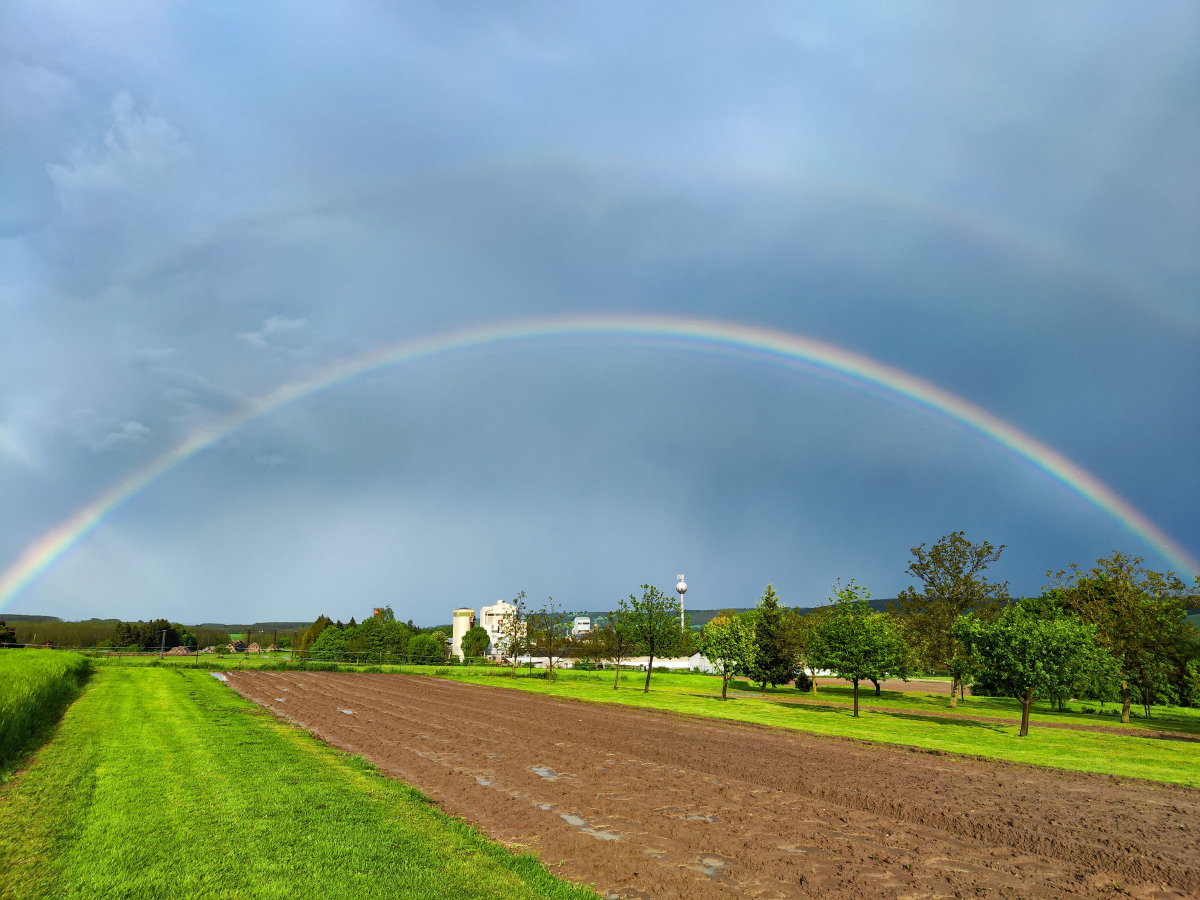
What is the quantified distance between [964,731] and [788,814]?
21.8 metres

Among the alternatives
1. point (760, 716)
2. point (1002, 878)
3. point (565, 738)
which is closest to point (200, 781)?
point (565, 738)

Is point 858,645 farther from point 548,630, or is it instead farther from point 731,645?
point 548,630

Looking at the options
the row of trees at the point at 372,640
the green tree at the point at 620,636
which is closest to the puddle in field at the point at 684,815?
the green tree at the point at 620,636

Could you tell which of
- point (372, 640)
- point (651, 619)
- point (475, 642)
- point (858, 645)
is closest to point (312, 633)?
point (372, 640)

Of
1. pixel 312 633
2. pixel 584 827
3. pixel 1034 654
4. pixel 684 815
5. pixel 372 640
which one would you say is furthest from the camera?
pixel 312 633

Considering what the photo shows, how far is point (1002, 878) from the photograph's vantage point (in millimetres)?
9273

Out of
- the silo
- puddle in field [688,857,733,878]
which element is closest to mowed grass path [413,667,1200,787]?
puddle in field [688,857,733,878]

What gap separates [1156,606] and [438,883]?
47222mm

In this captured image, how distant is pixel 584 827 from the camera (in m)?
11.1

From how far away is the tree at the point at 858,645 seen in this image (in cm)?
3519

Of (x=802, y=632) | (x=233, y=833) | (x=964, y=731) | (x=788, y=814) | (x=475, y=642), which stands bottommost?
(x=475, y=642)

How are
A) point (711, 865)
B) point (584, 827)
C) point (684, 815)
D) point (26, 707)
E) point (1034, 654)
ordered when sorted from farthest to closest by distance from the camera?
point (1034, 654), point (26, 707), point (684, 815), point (584, 827), point (711, 865)

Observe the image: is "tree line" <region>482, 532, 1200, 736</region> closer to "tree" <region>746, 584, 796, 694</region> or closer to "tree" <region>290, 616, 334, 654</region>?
"tree" <region>746, 584, 796, 694</region>

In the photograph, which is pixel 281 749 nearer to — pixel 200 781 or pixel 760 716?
pixel 200 781
